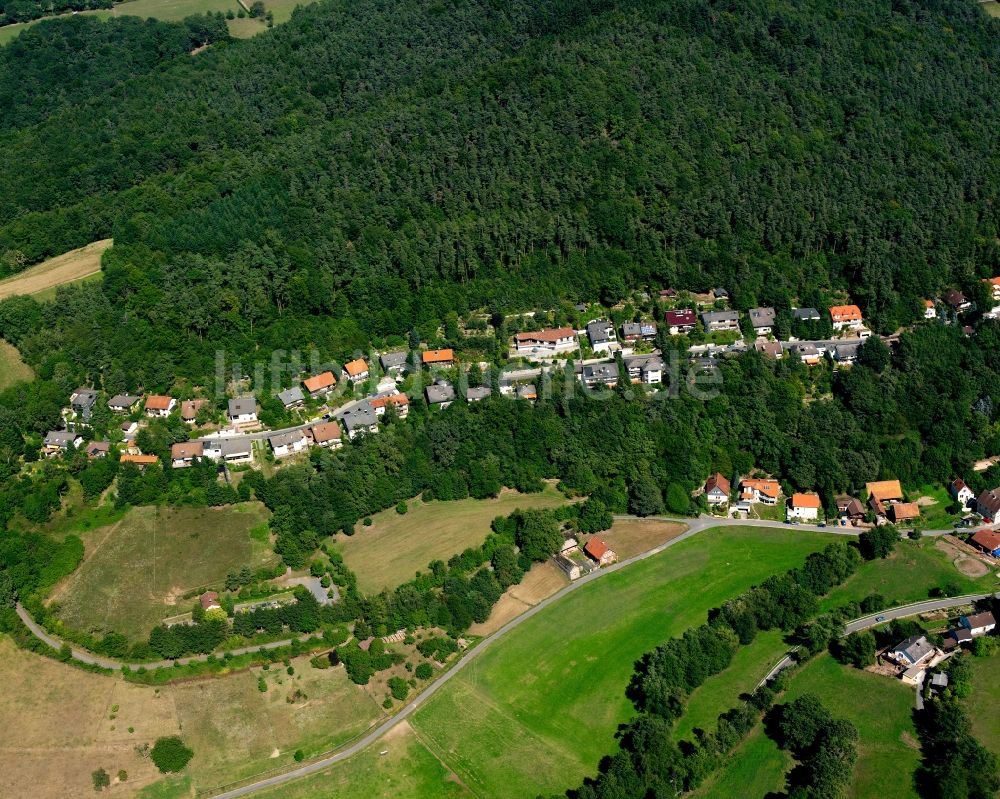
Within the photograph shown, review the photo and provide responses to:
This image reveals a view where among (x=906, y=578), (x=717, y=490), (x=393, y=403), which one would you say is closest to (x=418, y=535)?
(x=393, y=403)

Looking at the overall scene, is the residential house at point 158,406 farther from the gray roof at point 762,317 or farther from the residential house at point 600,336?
the gray roof at point 762,317

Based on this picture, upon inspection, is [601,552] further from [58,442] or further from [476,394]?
[58,442]

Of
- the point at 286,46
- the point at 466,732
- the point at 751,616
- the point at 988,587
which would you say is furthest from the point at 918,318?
the point at 286,46

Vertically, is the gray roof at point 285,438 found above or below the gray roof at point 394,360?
below

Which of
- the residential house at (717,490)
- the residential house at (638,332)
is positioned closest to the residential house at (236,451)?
the residential house at (638,332)

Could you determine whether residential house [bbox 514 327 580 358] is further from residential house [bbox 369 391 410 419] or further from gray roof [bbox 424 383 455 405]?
residential house [bbox 369 391 410 419]

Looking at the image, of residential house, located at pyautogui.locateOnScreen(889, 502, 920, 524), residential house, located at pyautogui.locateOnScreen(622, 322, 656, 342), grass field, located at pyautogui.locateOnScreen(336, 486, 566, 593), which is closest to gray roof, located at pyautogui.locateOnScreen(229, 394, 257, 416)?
grass field, located at pyautogui.locateOnScreen(336, 486, 566, 593)

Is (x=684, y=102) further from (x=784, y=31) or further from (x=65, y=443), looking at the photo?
(x=65, y=443)
